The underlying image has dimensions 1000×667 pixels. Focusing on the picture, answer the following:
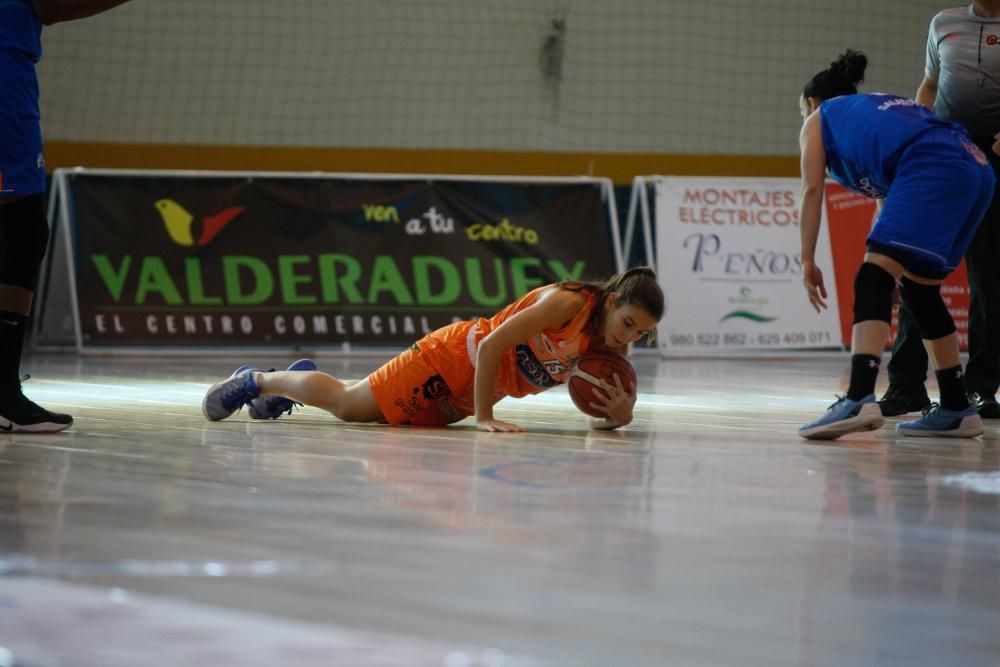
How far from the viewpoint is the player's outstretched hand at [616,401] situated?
13.8 feet

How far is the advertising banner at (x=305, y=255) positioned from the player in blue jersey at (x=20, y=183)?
5.03 metres

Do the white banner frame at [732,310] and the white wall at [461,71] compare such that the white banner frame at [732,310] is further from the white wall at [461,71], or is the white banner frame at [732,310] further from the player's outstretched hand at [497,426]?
the player's outstretched hand at [497,426]

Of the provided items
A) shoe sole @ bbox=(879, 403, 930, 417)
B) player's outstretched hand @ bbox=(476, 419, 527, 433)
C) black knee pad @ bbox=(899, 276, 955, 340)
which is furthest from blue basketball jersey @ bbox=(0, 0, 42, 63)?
shoe sole @ bbox=(879, 403, 930, 417)

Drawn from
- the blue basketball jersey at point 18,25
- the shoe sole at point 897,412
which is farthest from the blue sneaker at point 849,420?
the blue basketball jersey at point 18,25

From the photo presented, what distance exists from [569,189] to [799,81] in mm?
3492

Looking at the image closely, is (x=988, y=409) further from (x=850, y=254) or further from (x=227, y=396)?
(x=850, y=254)

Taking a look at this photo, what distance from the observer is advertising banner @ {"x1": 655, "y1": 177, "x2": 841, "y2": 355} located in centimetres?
938

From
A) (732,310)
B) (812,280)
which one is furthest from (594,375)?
(732,310)

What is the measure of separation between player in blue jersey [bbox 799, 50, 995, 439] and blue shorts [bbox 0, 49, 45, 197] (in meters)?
2.33

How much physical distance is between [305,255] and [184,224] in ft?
2.77

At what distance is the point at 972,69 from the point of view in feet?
16.2

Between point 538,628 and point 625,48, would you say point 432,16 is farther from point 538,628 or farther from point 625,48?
point 538,628

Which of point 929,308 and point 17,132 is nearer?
point 17,132

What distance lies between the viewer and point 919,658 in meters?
1.59
